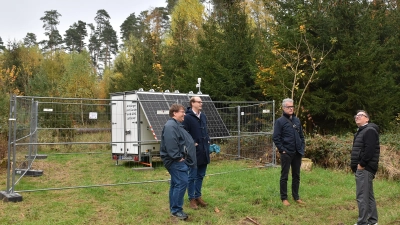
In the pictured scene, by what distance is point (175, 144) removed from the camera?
17.7ft

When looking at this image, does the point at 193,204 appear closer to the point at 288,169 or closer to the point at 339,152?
the point at 288,169

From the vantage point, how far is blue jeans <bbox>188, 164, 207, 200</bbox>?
A: 6113 millimetres

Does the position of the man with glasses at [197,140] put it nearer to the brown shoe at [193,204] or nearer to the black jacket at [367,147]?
the brown shoe at [193,204]

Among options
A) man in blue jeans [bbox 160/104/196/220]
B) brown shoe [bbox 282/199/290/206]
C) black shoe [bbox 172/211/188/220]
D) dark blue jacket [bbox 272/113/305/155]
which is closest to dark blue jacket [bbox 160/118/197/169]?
man in blue jeans [bbox 160/104/196/220]

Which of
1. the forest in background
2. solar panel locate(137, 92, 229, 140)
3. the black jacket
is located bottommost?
the black jacket

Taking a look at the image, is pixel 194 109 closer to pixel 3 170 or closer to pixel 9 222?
pixel 9 222

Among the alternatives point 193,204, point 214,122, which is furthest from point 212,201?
point 214,122

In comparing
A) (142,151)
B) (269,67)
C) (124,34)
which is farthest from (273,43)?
(124,34)

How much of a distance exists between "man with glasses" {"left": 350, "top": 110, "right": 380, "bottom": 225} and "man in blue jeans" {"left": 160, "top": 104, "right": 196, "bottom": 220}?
2325 millimetres

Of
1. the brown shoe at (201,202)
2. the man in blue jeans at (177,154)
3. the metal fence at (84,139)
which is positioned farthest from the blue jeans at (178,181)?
the metal fence at (84,139)

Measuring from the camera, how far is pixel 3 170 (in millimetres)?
9758

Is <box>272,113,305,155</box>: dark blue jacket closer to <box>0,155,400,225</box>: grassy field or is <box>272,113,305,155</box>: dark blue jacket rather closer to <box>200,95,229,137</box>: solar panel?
<box>0,155,400,225</box>: grassy field

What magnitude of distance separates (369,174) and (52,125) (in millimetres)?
9310

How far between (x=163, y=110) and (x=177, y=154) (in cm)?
552
